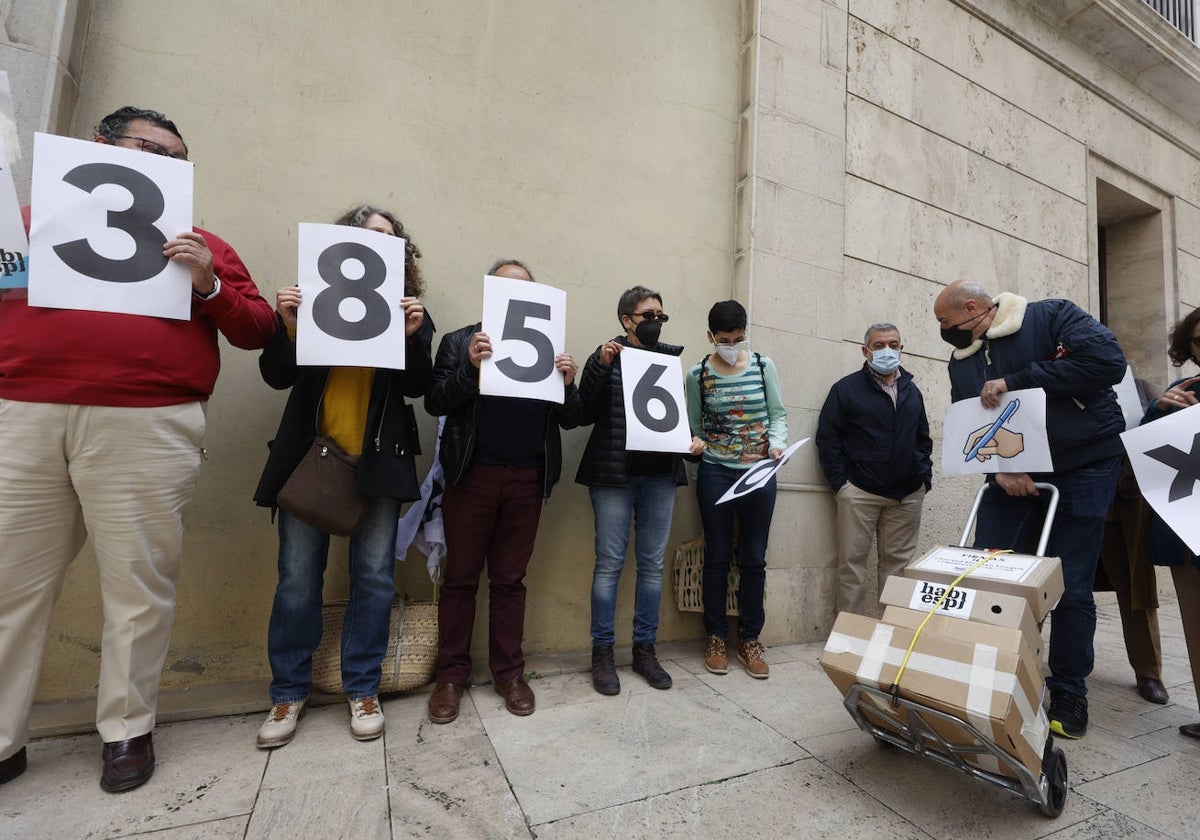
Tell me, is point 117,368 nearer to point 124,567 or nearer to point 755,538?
point 124,567

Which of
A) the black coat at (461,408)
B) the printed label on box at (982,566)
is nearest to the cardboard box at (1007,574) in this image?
the printed label on box at (982,566)

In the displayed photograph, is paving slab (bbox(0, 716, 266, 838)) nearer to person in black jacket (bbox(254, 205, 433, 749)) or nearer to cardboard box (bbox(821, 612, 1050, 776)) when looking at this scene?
person in black jacket (bbox(254, 205, 433, 749))

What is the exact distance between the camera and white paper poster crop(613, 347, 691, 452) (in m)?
2.80

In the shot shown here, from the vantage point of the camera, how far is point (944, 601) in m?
1.93

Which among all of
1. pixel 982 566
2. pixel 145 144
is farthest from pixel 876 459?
pixel 145 144

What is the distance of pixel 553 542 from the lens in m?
3.41

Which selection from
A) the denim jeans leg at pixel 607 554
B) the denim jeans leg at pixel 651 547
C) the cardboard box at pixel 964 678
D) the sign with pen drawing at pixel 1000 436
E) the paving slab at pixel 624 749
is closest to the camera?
the cardboard box at pixel 964 678

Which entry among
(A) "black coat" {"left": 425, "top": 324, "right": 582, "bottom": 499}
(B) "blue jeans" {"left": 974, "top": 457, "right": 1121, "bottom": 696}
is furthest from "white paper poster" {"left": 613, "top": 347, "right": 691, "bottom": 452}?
(B) "blue jeans" {"left": 974, "top": 457, "right": 1121, "bottom": 696}

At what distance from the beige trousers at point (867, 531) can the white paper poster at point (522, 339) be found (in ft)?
7.31

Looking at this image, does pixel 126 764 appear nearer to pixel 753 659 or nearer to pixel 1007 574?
pixel 753 659

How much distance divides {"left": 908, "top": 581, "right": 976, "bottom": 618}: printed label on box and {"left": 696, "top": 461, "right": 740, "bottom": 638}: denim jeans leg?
1294 mm

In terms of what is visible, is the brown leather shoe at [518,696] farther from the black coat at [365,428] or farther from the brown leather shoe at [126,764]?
the brown leather shoe at [126,764]

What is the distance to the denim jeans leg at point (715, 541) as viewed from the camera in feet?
10.6

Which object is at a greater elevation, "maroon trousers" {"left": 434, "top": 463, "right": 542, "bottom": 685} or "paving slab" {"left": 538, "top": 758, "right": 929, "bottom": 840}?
"maroon trousers" {"left": 434, "top": 463, "right": 542, "bottom": 685}
